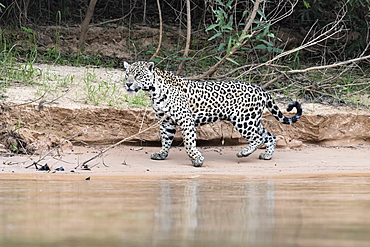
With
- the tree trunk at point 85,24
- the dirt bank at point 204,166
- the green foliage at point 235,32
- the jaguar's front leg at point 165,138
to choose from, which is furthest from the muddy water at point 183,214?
the tree trunk at point 85,24

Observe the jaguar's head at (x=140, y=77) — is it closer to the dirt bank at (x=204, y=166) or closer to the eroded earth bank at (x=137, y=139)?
the eroded earth bank at (x=137, y=139)

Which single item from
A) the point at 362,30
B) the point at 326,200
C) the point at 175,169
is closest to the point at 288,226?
the point at 326,200

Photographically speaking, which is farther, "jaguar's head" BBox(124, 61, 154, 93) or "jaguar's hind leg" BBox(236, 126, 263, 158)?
"jaguar's hind leg" BBox(236, 126, 263, 158)

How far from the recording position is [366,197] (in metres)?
5.04

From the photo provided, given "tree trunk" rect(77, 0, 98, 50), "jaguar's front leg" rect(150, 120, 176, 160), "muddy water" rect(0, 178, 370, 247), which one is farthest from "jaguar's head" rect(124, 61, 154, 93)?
"tree trunk" rect(77, 0, 98, 50)

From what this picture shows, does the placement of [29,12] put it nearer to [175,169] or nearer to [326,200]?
[175,169]

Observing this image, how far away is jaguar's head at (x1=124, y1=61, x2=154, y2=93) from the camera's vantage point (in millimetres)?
7996

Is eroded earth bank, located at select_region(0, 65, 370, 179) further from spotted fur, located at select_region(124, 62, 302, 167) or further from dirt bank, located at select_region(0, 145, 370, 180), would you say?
spotted fur, located at select_region(124, 62, 302, 167)

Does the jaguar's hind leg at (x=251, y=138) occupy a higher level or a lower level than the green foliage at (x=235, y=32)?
lower

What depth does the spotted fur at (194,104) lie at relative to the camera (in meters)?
8.09

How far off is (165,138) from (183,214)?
4.45 metres

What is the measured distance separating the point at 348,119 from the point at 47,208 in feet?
22.4

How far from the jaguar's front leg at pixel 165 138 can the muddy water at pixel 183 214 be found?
2.29 metres

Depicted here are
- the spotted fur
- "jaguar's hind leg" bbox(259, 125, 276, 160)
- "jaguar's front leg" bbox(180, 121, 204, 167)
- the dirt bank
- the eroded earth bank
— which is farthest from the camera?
"jaguar's hind leg" bbox(259, 125, 276, 160)
